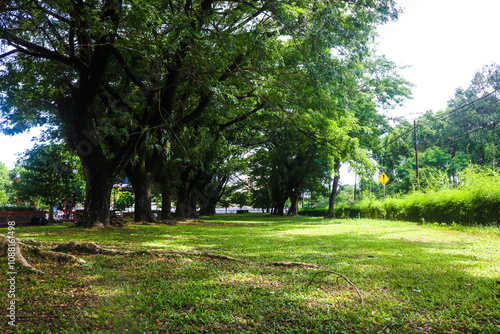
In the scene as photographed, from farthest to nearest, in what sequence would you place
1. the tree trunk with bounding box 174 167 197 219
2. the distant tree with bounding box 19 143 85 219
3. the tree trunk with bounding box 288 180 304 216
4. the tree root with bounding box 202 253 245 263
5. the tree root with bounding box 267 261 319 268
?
the tree trunk with bounding box 288 180 304 216 → the tree trunk with bounding box 174 167 197 219 → the distant tree with bounding box 19 143 85 219 → the tree root with bounding box 202 253 245 263 → the tree root with bounding box 267 261 319 268

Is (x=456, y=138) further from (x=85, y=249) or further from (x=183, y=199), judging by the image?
(x=85, y=249)

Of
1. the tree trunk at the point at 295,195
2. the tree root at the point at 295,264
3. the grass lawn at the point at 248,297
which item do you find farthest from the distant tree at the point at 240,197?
the grass lawn at the point at 248,297

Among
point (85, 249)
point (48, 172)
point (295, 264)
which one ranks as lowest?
point (295, 264)

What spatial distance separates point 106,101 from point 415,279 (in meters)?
12.3

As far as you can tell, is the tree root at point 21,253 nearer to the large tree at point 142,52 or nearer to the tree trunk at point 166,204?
the large tree at point 142,52

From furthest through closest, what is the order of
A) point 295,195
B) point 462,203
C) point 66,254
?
point 295,195
point 462,203
point 66,254

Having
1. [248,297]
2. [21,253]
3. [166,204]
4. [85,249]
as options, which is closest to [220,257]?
[248,297]

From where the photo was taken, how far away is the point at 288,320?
9.61 ft

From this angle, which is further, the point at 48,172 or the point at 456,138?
the point at 456,138

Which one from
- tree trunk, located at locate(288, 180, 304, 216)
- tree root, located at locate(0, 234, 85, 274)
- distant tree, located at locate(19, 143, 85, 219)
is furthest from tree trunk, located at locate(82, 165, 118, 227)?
tree trunk, located at locate(288, 180, 304, 216)

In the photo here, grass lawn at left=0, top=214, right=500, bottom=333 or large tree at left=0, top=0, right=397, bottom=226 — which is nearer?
grass lawn at left=0, top=214, right=500, bottom=333

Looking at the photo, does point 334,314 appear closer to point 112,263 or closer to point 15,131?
point 112,263

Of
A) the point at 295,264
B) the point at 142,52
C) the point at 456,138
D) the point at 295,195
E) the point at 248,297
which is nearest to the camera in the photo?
the point at 248,297

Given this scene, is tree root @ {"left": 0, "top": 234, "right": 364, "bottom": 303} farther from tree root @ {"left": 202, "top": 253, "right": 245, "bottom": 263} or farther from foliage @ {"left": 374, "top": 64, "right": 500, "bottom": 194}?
foliage @ {"left": 374, "top": 64, "right": 500, "bottom": 194}
